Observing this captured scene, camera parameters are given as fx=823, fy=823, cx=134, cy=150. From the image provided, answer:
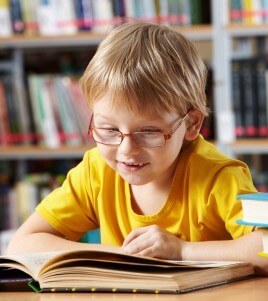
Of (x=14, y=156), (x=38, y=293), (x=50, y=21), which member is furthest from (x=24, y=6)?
(x=38, y=293)

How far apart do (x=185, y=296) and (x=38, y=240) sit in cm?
47

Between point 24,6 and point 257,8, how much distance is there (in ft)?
3.00

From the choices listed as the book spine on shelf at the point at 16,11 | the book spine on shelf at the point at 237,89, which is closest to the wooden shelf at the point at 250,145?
the book spine on shelf at the point at 237,89

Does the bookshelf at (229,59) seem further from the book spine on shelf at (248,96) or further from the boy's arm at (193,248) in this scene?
the boy's arm at (193,248)

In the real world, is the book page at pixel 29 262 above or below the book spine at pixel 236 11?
below

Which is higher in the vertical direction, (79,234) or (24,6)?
(24,6)

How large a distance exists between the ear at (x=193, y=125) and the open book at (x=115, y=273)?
0.34 m

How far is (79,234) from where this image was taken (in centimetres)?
164

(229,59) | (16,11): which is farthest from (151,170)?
(16,11)

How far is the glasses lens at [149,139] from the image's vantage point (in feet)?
4.42

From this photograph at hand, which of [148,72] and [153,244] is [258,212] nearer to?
[153,244]

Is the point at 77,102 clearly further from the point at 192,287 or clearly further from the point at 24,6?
the point at 192,287

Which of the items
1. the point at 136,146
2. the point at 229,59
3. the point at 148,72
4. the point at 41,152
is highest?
the point at 148,72

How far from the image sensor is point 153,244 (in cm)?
126
